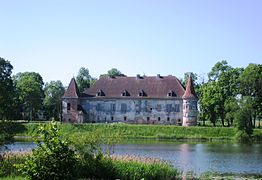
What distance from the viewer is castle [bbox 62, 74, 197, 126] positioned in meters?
78.5

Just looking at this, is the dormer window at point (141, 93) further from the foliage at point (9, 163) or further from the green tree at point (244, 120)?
the foliage at point (9, 163)

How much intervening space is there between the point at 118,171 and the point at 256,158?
19878mm

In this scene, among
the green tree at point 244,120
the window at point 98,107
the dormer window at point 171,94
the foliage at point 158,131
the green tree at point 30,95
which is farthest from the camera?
the green tree at point 30,95

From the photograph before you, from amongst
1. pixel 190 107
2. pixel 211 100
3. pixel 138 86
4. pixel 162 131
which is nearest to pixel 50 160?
pixel 162 131

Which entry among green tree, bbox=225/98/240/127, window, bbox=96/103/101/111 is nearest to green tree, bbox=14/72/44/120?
window, bbox=96/103/101/111

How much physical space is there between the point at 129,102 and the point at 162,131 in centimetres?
1419

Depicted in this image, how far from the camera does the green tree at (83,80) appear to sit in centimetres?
10379

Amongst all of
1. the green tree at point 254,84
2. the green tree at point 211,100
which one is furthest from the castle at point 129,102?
the green tree at point 254,84

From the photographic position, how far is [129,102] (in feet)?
262

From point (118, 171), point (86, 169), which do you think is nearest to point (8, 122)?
point (86, 169)

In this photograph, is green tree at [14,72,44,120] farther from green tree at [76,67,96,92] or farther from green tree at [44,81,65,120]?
green tree at [76,67,96,92]

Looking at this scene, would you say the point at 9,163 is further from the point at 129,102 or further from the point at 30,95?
the point at 30,95

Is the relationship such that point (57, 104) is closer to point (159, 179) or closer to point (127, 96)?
point (127, 96)

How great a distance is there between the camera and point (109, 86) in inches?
3214
